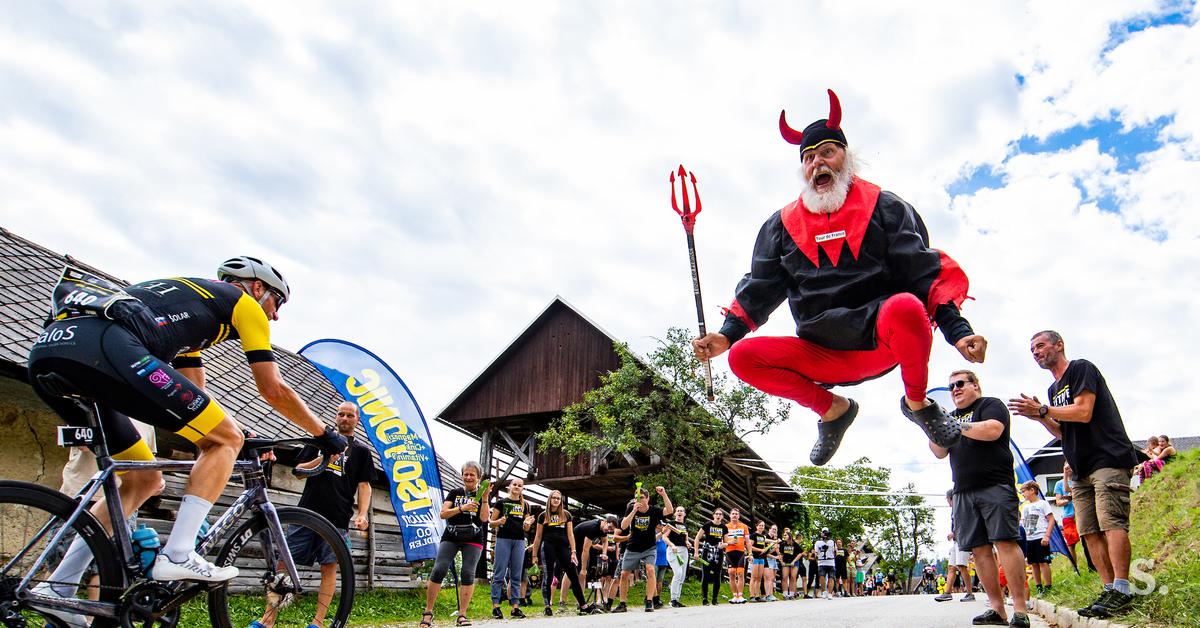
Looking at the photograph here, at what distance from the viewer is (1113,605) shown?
218 inches

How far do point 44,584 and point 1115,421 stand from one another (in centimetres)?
676

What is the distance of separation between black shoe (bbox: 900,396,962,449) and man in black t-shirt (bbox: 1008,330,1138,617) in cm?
220

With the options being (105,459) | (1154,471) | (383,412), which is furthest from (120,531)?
(1154,471)

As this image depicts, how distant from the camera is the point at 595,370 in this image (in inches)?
1079

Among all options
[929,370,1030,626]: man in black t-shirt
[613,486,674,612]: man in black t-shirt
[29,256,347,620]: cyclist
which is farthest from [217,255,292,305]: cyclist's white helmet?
[613,486,674,612]: man in black t-shirt

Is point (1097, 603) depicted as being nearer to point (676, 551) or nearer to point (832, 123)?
point (832, 123)

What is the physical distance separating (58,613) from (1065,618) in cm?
699

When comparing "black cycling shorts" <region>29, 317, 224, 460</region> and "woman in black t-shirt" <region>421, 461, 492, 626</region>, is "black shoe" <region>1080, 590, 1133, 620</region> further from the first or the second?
"woman in black t-shirt" <region>421, 461, 492, 626</region>

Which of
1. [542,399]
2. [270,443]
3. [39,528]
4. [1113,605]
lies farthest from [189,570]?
[542,399]

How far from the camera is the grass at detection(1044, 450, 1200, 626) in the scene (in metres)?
4.71

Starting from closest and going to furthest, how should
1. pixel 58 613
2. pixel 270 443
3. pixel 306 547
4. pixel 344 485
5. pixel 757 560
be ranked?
pixel 58 613, pixel 270 443, pixel 306 547, pixel 344 485, pixel 757 560

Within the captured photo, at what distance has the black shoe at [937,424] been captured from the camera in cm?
382

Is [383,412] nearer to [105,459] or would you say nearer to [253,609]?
[253,609]

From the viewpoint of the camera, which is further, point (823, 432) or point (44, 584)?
point (823, 432)
